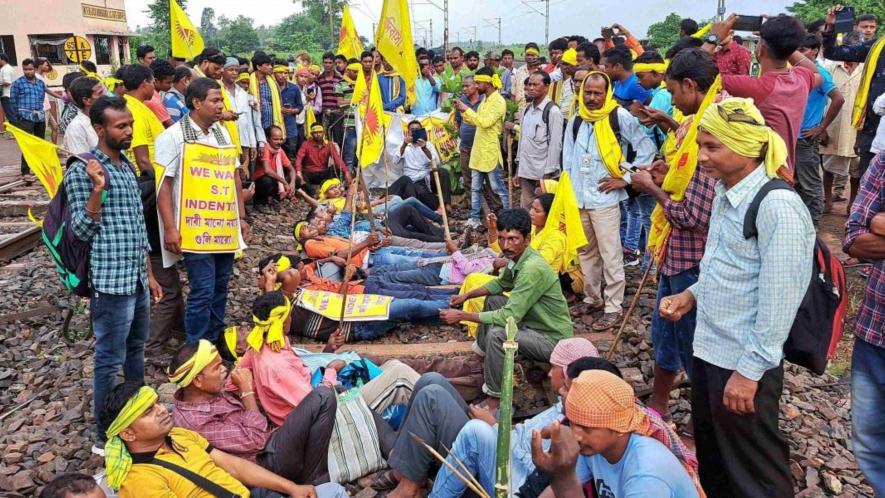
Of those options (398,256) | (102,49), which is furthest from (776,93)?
(102,49)

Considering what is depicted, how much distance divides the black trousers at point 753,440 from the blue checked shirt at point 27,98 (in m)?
12.9

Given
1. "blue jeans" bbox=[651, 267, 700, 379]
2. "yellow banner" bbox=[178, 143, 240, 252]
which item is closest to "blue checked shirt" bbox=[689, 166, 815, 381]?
"blue jeans" bbox=[651, 267, 700, 379]

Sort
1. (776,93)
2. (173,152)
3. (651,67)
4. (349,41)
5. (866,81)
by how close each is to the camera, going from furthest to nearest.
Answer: (349,41), (651,67), (866,81), (173,152), (776,93)

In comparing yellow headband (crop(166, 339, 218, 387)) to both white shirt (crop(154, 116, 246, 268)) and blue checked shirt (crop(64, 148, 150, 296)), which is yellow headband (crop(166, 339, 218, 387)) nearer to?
blue checked shirt (crop(64, 148, 150, 296))

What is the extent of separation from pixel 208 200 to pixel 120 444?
2.44 metres

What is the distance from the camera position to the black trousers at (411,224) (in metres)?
8.38

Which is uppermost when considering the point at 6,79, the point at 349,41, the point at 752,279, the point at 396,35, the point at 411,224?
the point at 349,41

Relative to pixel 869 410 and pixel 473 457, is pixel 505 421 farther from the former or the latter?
pixel 869 410

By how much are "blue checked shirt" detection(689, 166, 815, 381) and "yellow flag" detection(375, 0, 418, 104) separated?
4.56 metres

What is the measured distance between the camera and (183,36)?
31.9 feet

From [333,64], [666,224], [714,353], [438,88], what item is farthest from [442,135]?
[714,353]

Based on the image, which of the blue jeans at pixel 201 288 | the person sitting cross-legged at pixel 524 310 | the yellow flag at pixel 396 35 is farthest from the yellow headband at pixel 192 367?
the yellow flag at pixel 396 35

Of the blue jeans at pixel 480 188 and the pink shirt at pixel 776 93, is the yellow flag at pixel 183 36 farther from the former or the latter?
the pink shirt at pixel 776 93

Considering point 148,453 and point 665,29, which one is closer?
point 148,453
